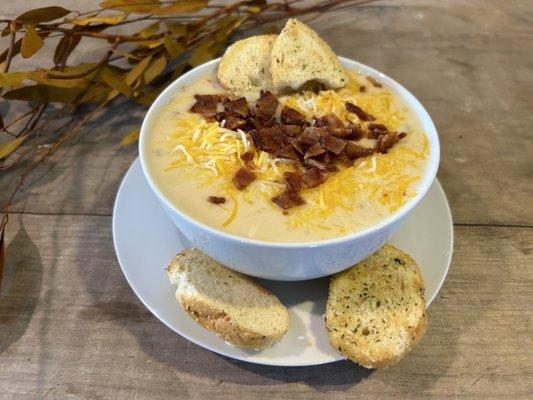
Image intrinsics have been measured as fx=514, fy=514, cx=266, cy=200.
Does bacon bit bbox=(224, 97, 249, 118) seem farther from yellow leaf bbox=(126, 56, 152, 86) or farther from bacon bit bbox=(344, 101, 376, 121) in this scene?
yellow leaf bbox=(126, 56, 152, 86)

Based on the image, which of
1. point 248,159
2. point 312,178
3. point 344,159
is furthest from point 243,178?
point 344,159

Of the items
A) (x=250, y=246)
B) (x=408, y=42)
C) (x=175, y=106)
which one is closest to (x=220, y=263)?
(x=250, y=246)

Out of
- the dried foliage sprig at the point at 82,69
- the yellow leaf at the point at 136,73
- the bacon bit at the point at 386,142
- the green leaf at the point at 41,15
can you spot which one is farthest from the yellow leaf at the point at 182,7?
the bacon bit at the point at 386,142

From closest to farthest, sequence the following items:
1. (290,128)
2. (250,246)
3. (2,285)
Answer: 1. (250,246)
2. (290,128)
3. (2,285)

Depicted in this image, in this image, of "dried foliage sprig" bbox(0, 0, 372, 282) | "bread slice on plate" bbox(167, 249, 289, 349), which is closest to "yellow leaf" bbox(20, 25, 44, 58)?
"dried foliage sprig" bbox(0, 0, 372, 282)

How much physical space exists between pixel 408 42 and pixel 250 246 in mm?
1947

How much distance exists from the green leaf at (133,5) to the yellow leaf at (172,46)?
15 cm

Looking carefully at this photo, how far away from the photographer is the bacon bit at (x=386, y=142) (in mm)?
1505

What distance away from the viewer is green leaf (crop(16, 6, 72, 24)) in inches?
74.1

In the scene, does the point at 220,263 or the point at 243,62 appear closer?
the point at 220,263

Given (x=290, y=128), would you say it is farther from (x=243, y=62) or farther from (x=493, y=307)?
(x=493, y=307)

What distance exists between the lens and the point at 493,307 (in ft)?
5.33

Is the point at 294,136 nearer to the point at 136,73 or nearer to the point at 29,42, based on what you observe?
the point at 136,73

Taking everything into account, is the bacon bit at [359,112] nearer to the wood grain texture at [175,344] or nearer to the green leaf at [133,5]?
the wood grain texture at [175,344]
